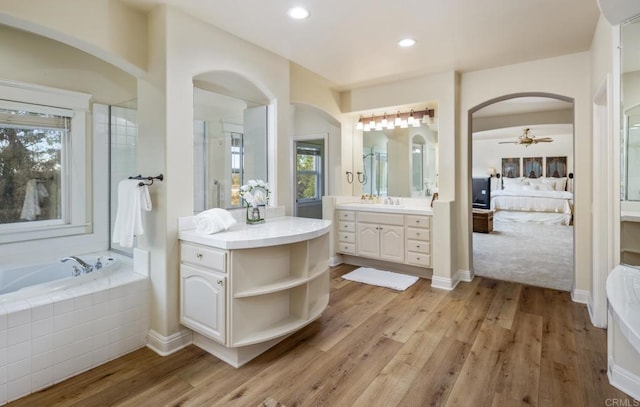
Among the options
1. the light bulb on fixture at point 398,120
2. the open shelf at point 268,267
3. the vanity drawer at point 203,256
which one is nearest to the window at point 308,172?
the light bulb on fixture at point 398,120

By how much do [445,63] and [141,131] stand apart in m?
3.24

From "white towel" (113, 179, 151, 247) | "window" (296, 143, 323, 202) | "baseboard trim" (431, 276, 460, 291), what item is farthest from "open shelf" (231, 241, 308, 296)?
"window" (296, 143, 323, 202)

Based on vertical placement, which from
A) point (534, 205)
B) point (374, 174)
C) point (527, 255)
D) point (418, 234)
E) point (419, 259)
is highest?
point (374, 174)

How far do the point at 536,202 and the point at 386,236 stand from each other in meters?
7.80

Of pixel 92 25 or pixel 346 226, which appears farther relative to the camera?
pixel 346 226

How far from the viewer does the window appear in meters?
6.05

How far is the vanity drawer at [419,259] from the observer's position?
394 centimetres

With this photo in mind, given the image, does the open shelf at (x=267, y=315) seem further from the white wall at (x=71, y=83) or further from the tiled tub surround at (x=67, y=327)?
the white wall at (x=71, y=83)

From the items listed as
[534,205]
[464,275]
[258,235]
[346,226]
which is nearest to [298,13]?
[258,235]

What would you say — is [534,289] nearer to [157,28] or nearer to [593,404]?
[593,404]

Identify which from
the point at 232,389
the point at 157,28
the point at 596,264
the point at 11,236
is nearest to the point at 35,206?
the point at 11,236

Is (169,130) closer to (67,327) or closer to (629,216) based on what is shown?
(67,327)

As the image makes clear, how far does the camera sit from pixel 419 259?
399 centimetres

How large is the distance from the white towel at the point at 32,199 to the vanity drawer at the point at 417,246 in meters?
3.98
